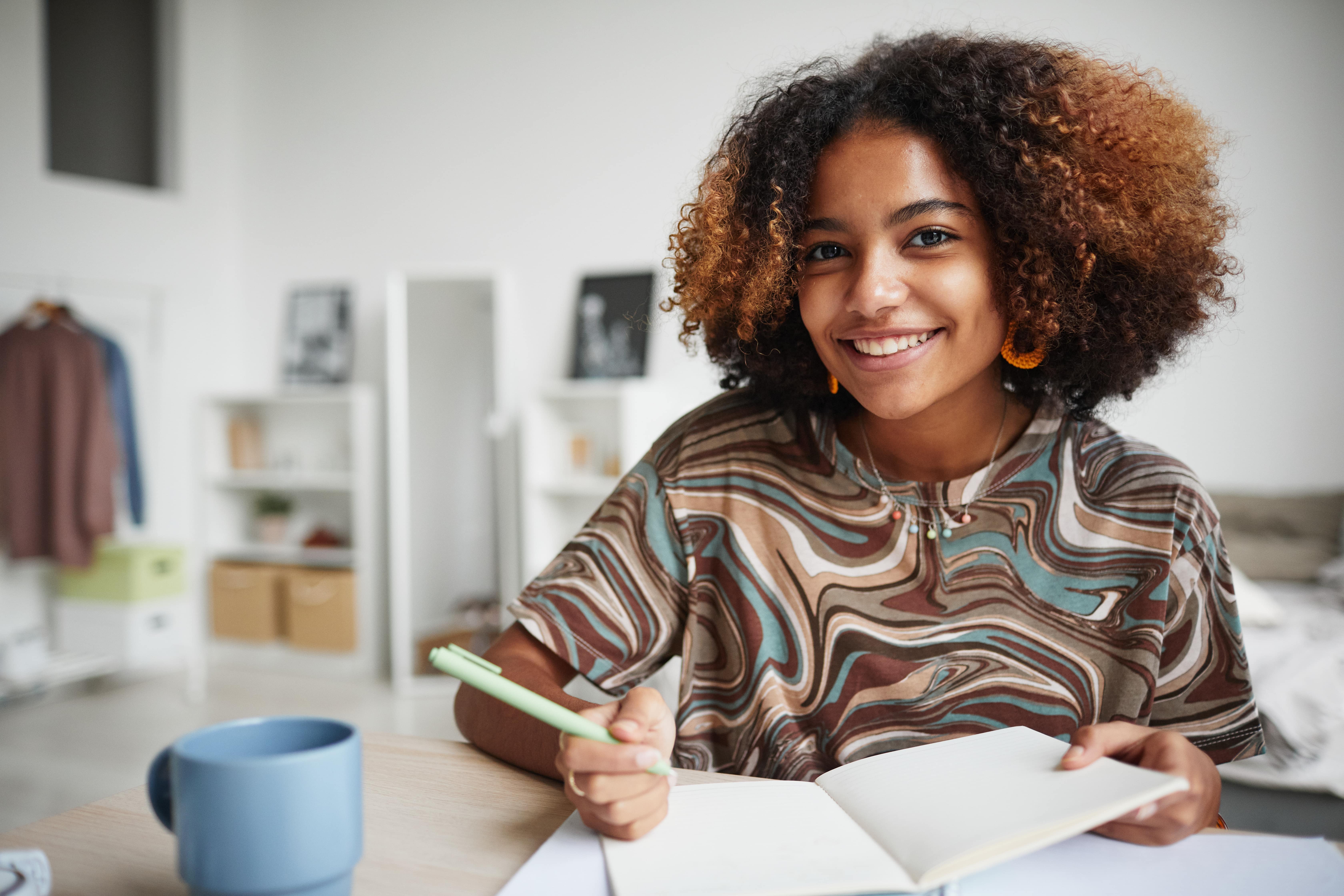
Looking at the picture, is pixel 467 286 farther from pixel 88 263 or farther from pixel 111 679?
pixel 111 679

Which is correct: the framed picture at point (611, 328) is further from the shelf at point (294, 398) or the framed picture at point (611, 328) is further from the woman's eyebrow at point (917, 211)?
the woman's eyebrow at point (917, 211)

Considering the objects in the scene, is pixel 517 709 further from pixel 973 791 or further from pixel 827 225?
pixel 827 225

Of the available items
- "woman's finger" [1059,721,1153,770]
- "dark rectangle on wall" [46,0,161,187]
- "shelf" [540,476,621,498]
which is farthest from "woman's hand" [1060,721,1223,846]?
"dark rectangle on wall" [46,0,161,187]

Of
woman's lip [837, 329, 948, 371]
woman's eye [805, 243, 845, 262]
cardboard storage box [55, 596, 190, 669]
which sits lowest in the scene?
cardboard storage box [55, 596, 190, 669]

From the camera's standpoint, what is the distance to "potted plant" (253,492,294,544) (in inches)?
174

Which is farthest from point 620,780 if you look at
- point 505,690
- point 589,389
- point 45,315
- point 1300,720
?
point 45,315

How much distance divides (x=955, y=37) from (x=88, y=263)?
424cm

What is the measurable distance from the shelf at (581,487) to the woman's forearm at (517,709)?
8.65ft

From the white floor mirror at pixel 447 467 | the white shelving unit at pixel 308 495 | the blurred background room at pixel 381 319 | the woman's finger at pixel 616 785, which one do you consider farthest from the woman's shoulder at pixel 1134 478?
the white shelving unit at pixel 308 495

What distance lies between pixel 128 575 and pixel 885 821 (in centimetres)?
391

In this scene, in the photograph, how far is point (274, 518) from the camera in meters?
4.43

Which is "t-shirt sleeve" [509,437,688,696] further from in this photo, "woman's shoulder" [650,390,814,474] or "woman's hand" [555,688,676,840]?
"woman's hand" [555,688,676,840]

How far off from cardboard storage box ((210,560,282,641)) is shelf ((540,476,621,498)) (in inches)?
53.1

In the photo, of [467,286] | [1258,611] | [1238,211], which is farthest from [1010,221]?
[467,286]
